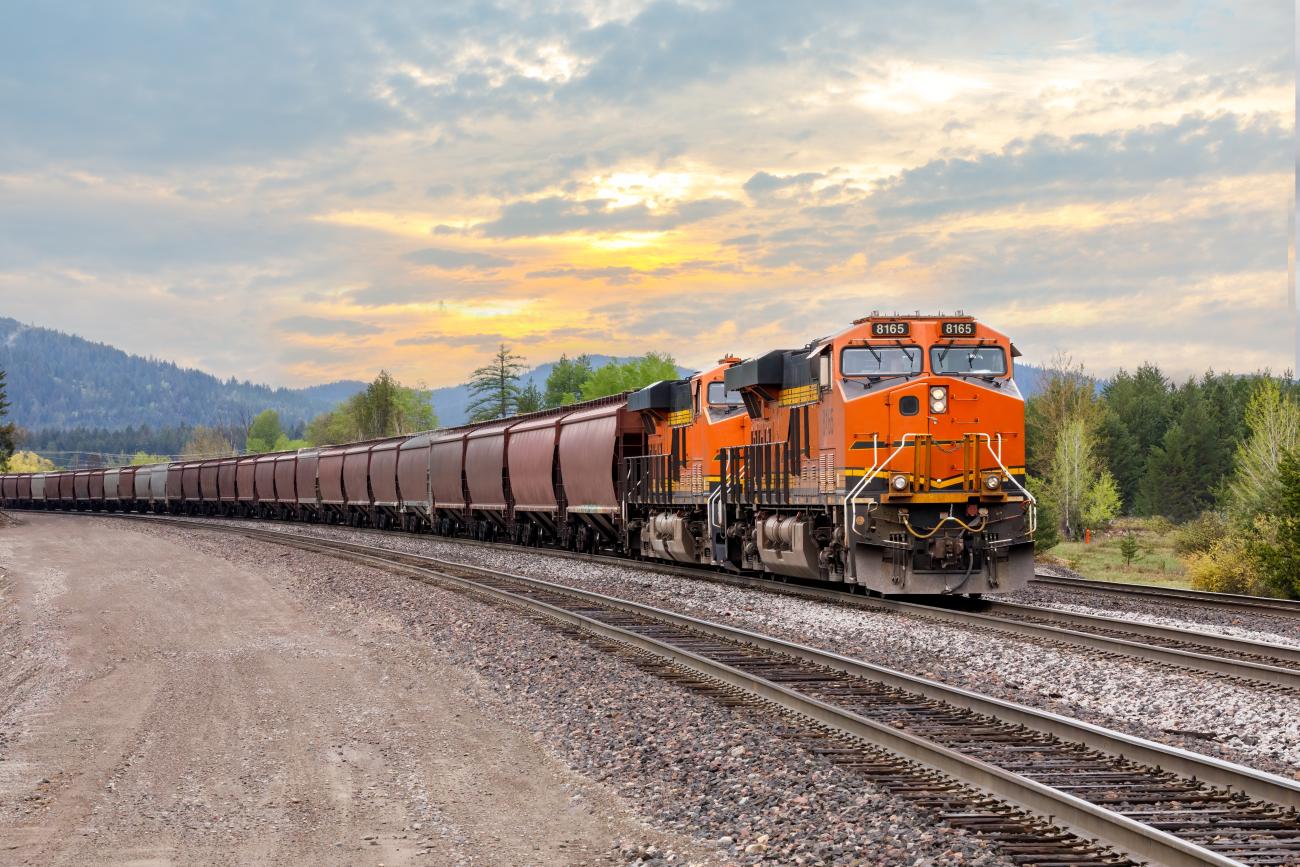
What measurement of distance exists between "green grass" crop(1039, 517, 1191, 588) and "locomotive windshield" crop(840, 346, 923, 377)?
12.7 m

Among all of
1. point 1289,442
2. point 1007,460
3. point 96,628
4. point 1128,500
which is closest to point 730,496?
point 1007,460

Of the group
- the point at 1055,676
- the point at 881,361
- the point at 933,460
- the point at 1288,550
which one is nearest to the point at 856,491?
the point at 933,460

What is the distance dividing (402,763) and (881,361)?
10558 mm

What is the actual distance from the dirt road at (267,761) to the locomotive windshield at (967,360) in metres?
8.16

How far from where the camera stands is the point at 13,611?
20.9 meters

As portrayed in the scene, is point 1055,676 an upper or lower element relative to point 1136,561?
upper

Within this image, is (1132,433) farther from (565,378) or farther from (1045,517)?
(565,378)

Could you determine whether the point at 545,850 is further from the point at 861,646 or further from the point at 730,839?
the point at 861,646

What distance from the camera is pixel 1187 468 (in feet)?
254

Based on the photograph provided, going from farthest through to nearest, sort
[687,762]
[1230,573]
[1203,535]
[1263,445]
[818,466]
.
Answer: [1263,445] → [1203,535] → [1230,573] → [818,466] → [687,762]

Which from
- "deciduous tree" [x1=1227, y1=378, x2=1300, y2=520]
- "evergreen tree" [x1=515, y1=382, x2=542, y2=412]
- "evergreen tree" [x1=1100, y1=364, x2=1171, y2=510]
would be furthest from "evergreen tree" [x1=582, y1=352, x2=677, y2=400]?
"deciduous tree" [x1=1227, y1=378, x2=1300, y2=520]

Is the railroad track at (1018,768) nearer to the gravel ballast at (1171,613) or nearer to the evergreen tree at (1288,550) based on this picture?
the gravel ballast at (1171,613)

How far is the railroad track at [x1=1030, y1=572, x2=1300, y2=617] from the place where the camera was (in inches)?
650

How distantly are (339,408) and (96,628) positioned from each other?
177491 mm
